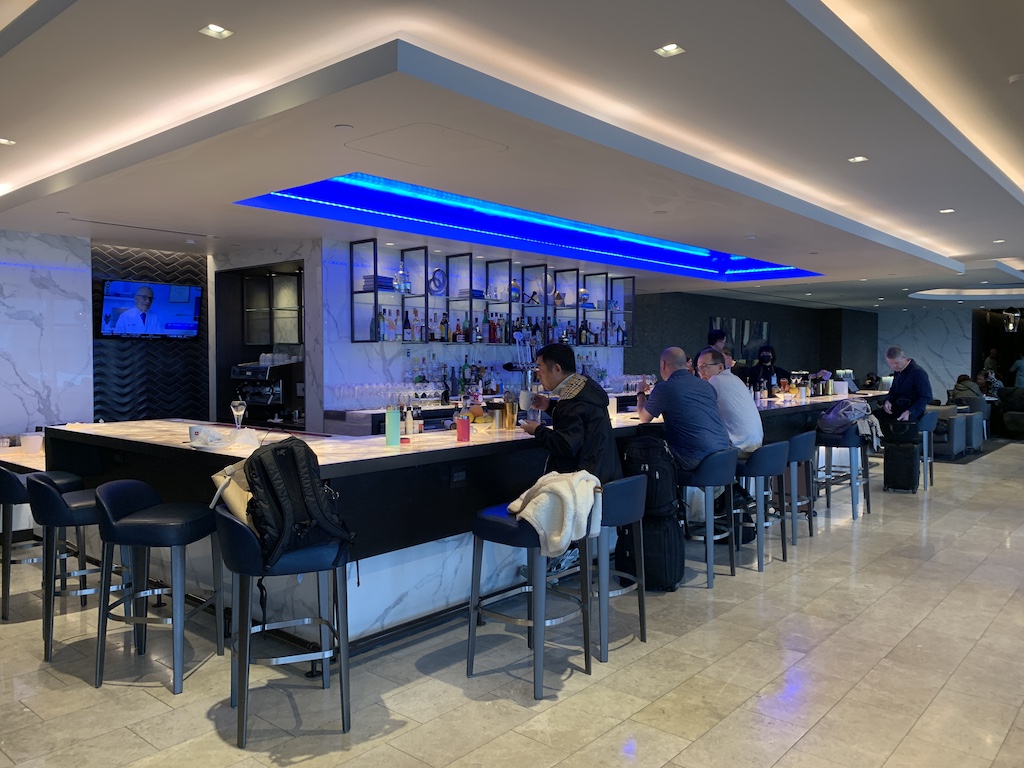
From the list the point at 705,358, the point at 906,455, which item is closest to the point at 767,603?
the point at 705,358

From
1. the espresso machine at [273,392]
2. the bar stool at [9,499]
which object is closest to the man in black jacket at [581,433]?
the bar stool at [9,499]

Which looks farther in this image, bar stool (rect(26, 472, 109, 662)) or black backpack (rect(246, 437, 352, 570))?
bar stool (rect(26, 472, 109, 662))

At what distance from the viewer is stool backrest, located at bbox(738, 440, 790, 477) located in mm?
5141

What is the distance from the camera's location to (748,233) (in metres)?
6.72

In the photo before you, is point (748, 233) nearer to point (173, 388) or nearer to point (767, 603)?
point (767, 603)

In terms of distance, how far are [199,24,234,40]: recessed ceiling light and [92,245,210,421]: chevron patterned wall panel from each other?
5.10 meters

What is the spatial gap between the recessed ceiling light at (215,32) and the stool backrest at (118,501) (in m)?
1.97

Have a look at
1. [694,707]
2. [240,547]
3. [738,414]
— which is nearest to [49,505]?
[240,547]

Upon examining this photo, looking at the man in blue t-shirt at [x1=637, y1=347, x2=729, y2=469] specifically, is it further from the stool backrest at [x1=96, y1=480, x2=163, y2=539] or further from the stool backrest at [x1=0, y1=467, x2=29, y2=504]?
the stool backrest at [x1=0, y1=467, x2=29, y2=504]

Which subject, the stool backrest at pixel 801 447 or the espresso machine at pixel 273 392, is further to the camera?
the espresso machine at pixel 273 392

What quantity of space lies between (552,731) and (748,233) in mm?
4970

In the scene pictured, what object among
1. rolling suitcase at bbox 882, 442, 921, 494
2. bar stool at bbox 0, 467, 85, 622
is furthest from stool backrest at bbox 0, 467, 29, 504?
rolling suitcase at bbox 882, 442, 921, 494

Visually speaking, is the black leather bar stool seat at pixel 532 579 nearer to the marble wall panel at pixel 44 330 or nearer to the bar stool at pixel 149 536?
the bar stool at pixel 149 536

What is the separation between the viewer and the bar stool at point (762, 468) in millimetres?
5145
